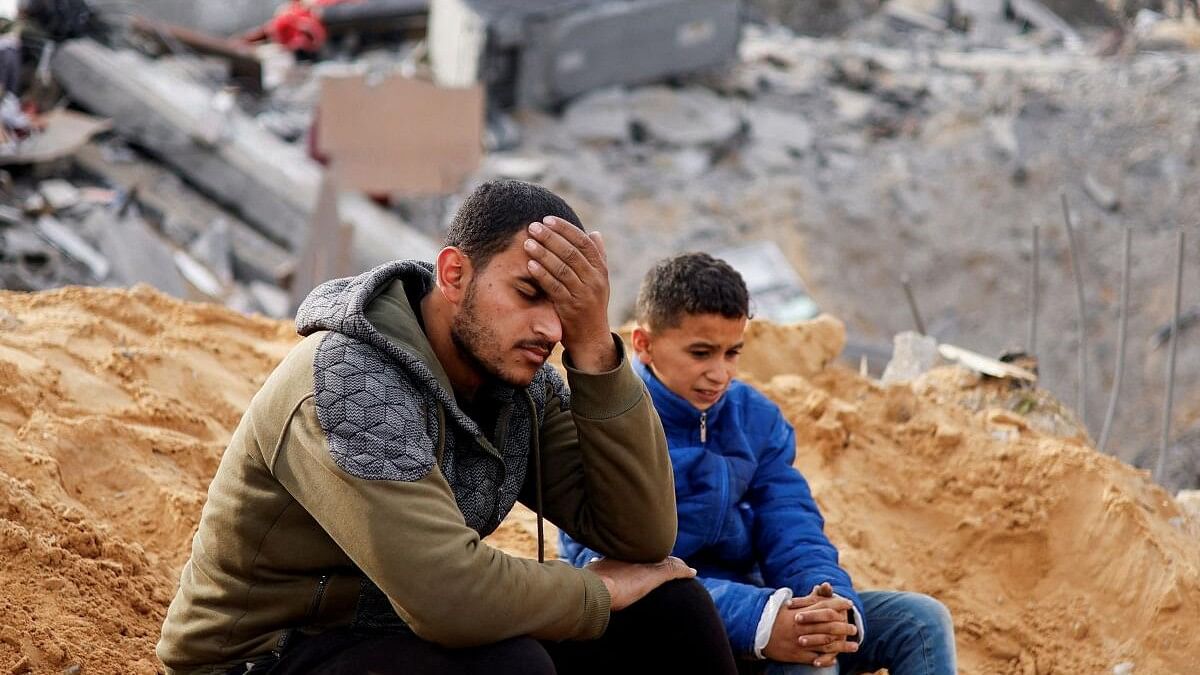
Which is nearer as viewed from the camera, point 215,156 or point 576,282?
point 576,282

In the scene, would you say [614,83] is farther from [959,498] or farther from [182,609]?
[182,609]

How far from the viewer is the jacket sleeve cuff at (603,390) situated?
2547 mm

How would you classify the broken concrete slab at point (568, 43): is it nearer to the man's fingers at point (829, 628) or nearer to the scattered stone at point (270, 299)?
the scattered stone at point (270, 299)

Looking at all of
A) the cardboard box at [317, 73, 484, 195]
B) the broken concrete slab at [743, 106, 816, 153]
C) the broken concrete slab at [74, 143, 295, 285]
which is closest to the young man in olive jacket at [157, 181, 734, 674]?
the broken concrete slab at [74, 143, 295, 285]

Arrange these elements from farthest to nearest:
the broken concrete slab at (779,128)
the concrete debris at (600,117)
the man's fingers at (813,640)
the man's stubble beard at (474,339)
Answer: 1. the broken concrete slab at (779,128)
2. the concrete debris at (600,117)
3. the man's fingers at (813,640)
4. the man's stubble beard at (474,339)

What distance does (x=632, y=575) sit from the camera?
8.77ft

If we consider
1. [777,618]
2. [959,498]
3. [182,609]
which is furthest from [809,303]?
[182,609]

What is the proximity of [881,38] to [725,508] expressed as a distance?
1370cm

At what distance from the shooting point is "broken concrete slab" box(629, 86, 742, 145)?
41.4ft

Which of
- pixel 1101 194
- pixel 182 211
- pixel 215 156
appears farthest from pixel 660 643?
pixel 1101 194

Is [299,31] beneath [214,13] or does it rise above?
above

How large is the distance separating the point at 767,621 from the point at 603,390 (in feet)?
2.59

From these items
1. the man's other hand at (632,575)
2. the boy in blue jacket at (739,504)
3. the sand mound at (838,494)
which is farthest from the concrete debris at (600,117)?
the man's other hand at (632,575)

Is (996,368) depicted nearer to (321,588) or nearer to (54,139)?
(321,588)
